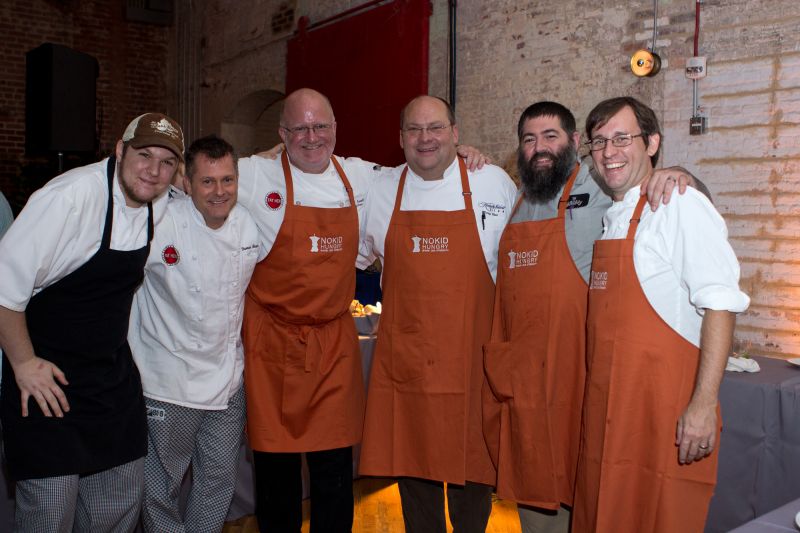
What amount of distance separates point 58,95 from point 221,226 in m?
5.69

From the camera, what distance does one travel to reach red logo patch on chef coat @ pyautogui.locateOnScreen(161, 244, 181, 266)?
2434 millimetres

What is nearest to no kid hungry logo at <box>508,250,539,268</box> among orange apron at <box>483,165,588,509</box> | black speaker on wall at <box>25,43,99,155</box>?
orange apron at <box>483,165,588,509</box>

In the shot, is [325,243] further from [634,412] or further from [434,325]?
[634,412]

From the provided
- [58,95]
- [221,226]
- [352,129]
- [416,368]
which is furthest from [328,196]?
[58,95]

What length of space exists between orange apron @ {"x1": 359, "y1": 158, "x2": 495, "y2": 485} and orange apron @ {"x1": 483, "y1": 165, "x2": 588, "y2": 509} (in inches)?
6.3

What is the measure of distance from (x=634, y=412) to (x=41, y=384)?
1645mm

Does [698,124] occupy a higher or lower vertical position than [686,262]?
higher

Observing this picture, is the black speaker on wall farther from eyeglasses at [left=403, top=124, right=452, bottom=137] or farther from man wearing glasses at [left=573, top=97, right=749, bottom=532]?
man wearing glasses at [left=573, top=97, right=749, bottom=532]

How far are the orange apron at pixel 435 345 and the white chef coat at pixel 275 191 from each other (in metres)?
0.30

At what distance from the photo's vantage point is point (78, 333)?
7.02 ft

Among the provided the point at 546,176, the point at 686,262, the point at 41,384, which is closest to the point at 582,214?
the point at 546,176

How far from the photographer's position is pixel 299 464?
289 centimetres

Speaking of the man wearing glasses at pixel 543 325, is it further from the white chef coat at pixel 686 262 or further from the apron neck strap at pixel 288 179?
the apron neck strap at pixel 288 179

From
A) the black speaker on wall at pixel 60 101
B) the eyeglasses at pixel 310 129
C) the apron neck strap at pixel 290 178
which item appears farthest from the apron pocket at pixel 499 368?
the black speaker on wall at pixel 60 101
